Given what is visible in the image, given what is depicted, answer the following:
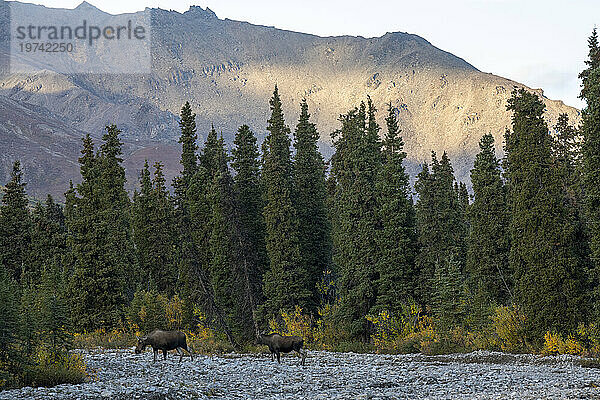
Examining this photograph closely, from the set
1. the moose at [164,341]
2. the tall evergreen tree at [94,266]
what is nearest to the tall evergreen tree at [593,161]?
the moose at [164,341]

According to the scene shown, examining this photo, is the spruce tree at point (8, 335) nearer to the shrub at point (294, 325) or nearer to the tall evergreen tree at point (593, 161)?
the tall evergreen tree at point (593, 161)

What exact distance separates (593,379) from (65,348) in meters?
19.6

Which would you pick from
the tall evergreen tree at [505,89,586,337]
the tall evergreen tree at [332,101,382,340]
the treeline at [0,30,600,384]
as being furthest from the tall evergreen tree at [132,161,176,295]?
the tall evergreen tree at [505,89,586,337]

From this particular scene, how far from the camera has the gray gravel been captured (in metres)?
18.4

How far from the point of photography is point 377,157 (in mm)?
48688

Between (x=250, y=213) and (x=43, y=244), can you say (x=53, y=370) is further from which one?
(x=43, y=244)

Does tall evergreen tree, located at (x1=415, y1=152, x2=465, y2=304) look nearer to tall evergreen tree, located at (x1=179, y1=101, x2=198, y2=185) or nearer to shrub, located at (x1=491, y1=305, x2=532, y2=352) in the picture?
shrub, located at (x1=491, y1=305, x2=532, y2=352)

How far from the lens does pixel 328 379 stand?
24375mm

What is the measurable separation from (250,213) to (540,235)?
95.2ft

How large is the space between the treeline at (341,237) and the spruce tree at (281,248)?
0.14 meters

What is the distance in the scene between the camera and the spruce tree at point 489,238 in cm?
4534

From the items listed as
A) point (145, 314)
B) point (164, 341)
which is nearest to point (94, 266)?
point (145, 314)

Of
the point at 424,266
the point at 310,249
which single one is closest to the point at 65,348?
the point at 424,266

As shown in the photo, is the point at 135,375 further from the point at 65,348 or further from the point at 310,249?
the point at 310,249
